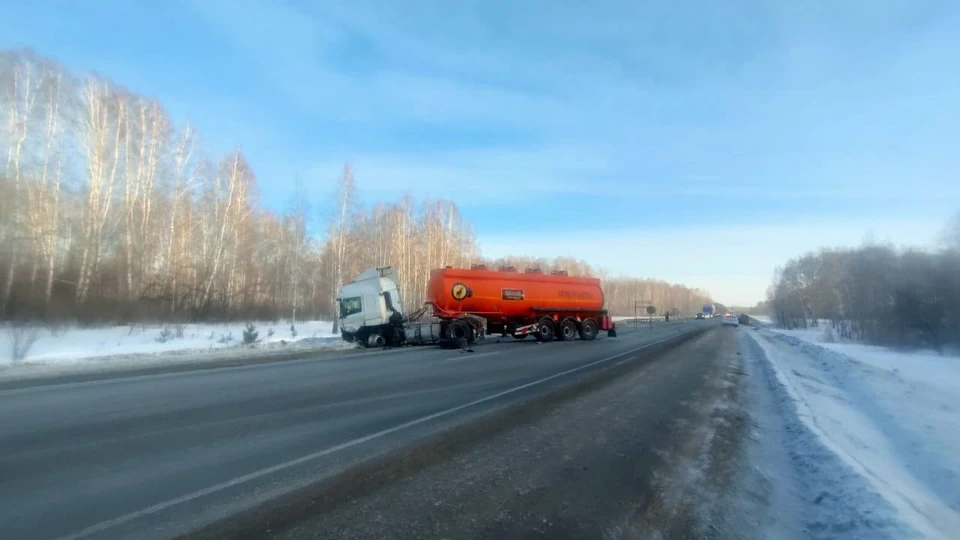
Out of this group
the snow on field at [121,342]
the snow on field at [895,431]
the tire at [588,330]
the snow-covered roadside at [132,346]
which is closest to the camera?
the snow on field at [895,431]

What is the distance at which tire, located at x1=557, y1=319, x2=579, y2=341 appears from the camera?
33562mm

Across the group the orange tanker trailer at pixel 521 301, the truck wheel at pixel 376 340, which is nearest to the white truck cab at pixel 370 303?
the truck wheel at pixel 376 340

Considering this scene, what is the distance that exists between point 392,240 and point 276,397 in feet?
133

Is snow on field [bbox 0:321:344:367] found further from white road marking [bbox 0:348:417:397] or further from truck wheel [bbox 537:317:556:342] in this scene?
truck wheel [bbox 537:317:556:342]

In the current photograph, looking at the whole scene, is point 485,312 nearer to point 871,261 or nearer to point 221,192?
point 221,192

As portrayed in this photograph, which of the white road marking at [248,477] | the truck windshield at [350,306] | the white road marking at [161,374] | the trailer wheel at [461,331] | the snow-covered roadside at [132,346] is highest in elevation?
the truck windshield at [350,306]

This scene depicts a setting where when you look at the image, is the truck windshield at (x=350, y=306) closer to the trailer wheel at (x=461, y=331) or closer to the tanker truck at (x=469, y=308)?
the tanker truck at (x=469, y=308)

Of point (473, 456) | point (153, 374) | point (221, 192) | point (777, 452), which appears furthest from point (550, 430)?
point (221, 192)

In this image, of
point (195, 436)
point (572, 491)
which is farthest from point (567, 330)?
point (572, 491)

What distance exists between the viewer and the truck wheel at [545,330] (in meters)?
32.3

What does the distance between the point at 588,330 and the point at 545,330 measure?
3.89m

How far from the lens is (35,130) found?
1115 inches

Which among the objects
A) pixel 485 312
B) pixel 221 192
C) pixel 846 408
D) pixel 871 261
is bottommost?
pixel 846 408

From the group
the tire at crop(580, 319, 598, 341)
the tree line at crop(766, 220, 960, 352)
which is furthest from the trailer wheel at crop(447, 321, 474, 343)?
the tree line at crop(766, 220, 960, 352)
